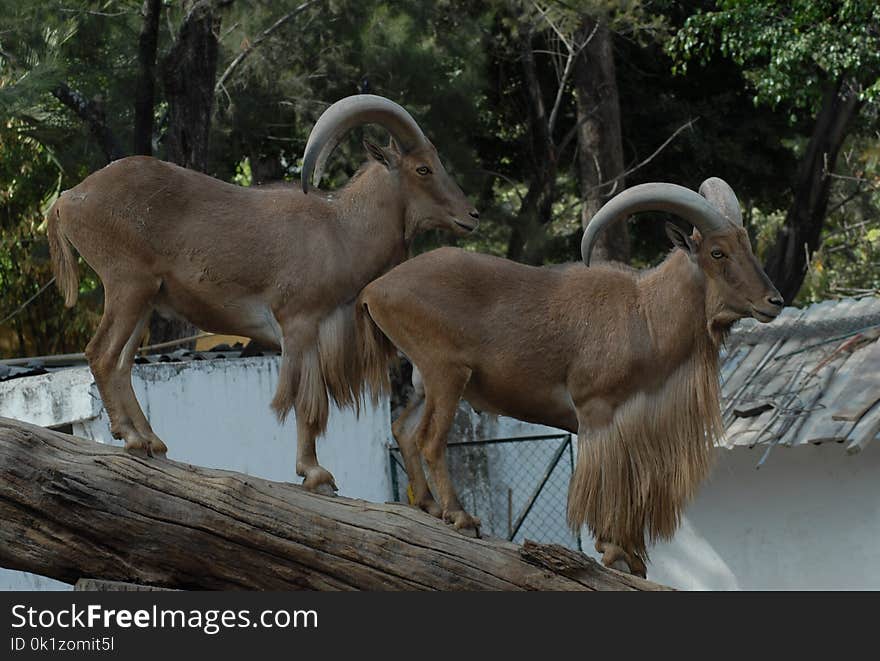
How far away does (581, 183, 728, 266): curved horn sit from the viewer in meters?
6.59

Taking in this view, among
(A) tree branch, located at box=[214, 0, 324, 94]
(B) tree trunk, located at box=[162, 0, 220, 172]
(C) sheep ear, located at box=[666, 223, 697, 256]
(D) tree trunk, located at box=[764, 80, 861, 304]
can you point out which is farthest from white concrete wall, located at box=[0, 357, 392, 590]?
(D) tree trunk, located at box=[764, 80, 861, 304]

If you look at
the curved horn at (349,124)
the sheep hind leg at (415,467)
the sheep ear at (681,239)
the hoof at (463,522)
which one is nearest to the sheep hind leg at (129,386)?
the curved horn at (349,124)

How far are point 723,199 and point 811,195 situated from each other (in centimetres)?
1165

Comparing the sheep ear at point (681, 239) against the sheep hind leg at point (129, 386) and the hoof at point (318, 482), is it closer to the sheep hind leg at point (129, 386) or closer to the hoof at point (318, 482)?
the hoof at point (318, 482)

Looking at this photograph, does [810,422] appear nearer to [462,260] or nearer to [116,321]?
[462,260]

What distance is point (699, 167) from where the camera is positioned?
1831 cm

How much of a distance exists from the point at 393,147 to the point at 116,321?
1.63 m

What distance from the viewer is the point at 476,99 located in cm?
1772

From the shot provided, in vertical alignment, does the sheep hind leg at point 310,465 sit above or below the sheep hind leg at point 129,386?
below

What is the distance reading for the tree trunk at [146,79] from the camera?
12492mm

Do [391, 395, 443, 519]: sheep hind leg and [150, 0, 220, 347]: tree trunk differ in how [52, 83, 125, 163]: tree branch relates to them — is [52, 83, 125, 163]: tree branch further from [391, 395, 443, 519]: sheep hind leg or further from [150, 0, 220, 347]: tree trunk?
[391, 395, 443, 519]: sheep hind leg

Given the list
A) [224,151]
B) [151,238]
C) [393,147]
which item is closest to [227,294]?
[151,238]

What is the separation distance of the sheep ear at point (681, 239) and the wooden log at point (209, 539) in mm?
1623

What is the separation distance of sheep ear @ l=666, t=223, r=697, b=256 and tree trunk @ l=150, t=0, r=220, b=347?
20.4 feet
